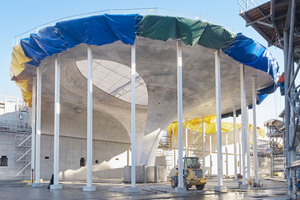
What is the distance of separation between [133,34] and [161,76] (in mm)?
8707

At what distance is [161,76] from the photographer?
29.7 meters

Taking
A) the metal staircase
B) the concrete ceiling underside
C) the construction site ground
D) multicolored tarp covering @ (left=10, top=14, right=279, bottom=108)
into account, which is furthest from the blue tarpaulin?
the metal staircase

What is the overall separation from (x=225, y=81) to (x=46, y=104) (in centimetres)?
1985

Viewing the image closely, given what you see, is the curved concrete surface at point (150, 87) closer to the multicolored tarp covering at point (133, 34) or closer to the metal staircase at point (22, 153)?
the multicolored tarp covering at point (133, 34)

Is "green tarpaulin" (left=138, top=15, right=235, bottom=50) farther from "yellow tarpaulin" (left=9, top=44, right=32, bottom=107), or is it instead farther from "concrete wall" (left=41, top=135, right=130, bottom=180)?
"concrete wall" (left=41, top=135, right=130, bottom=180)

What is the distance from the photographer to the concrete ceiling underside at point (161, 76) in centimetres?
2506

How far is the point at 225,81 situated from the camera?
3183 cm

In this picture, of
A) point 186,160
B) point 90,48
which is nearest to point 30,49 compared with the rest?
point 90,48

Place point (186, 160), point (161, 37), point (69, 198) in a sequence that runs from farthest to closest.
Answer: point (186, 160)
point (161, 37)
point (69, 198)

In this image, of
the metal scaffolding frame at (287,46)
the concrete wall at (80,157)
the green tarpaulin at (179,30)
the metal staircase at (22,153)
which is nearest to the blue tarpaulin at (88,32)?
the green tarpaulin at (179,30)

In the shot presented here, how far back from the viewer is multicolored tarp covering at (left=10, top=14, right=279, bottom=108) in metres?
21.5

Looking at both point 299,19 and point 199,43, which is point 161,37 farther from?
point 299,19

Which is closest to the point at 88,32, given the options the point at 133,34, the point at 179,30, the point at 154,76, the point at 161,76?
the point at 133,34

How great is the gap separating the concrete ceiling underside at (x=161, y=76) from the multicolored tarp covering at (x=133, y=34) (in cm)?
148
